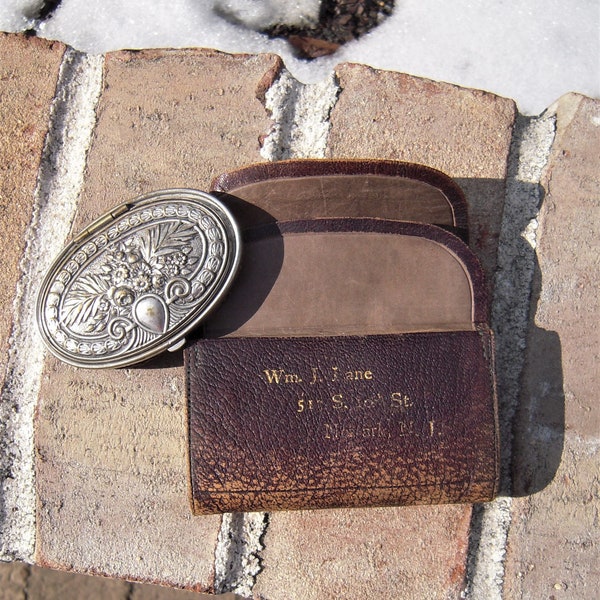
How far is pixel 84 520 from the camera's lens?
103cm

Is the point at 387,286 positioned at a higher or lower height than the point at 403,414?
→ higher

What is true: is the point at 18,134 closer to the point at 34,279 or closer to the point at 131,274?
the point at 34,279

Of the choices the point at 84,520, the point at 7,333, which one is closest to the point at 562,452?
the point at 84,520

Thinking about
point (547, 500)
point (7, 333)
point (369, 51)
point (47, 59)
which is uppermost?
point (369, 51)

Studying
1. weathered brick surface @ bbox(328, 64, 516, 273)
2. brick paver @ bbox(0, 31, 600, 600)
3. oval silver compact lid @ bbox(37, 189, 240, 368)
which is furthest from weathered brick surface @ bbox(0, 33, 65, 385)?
weathered brick surface @ bbox(328, 64, 516, 273)

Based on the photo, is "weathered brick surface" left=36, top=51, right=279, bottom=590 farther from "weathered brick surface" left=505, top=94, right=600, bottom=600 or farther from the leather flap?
"weathered brick surface" left=505, top=94, right=600, bottom=600

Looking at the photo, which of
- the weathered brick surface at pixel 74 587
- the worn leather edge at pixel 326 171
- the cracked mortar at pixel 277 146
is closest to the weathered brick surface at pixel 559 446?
the worn leather edge at pixel 326 171

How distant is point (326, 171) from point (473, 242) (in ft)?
0.92

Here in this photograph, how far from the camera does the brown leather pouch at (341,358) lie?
35.0 inches

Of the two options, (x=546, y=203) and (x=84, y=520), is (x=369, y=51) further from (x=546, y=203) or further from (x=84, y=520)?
(x=84, y=520)

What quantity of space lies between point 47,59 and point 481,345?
2.56ft

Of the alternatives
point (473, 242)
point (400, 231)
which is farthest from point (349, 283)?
point (473, 242)

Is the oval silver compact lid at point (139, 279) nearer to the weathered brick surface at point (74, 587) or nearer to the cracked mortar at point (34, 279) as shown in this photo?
the cracked mortar at point (34, 279)

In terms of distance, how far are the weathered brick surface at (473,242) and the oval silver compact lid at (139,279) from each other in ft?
0.90
